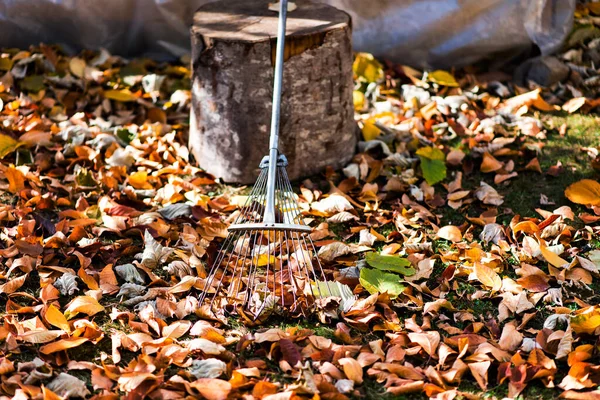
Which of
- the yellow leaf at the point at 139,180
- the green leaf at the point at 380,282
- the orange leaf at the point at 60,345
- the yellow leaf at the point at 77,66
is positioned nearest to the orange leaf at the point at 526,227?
the green leaf at the point at 380,282

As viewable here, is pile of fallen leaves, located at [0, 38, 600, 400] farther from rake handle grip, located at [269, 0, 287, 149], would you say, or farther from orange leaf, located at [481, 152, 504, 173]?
rake handle grip, located at [269, 0, 287, 149]

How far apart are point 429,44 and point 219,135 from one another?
179 centimetres

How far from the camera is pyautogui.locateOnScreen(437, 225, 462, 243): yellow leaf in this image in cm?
328

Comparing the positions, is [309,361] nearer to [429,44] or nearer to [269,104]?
[269,104]

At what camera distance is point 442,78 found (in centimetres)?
466

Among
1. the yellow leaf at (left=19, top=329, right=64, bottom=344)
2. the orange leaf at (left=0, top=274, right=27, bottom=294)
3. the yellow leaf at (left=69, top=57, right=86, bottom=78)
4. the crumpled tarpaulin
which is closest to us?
the yellow leaf at (left=19, top=329, right=64, bottom=344)

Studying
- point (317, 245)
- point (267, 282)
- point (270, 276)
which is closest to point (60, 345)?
point (267, 282)

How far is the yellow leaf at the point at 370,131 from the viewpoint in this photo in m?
4.07

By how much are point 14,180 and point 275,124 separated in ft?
4.11

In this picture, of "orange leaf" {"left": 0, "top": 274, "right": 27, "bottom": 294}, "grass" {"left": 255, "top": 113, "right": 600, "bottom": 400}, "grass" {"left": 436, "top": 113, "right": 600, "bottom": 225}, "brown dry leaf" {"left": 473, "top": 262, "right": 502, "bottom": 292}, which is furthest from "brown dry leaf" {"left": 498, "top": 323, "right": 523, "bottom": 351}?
"orange leaf" {"left": 0, "top": 274, "right": 27, "bottom": 294}

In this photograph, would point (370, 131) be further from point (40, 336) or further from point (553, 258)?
point (40, 336)

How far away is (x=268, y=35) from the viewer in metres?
3.48

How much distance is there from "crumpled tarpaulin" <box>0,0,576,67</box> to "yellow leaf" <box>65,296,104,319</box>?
2505 mm

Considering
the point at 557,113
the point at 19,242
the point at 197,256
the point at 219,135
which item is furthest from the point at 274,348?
the point at 557,113
